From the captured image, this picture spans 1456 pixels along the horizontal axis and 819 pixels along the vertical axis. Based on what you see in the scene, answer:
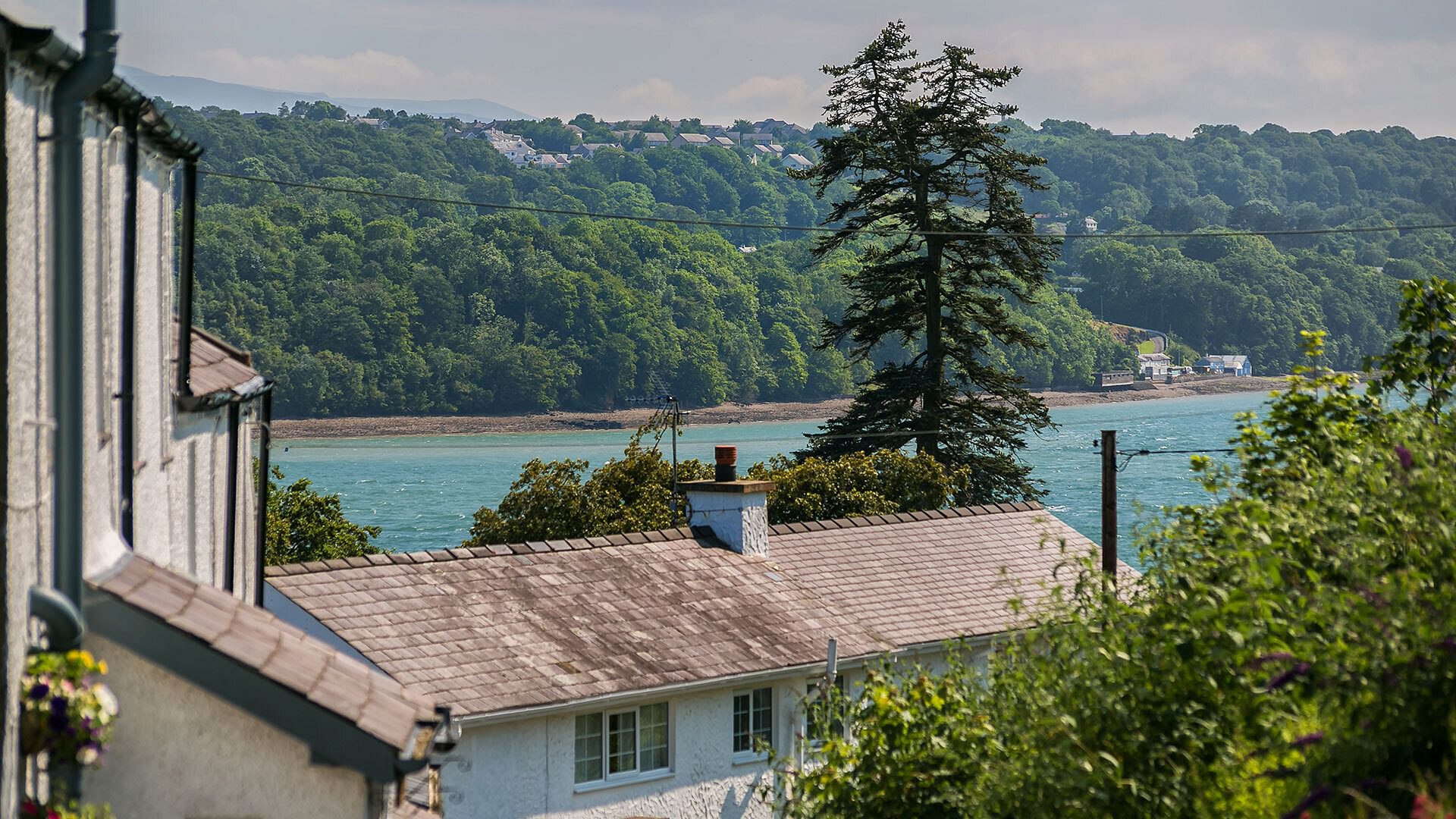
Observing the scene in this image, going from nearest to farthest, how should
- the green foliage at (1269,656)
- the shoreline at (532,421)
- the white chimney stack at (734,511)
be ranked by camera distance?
the green foliage at (1269,656) < the white chimney stack at (734,511) < the shoreline at (532,421)

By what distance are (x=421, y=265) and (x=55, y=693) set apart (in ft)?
411

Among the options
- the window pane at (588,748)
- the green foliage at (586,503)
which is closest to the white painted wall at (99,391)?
the window pane at (588,748)

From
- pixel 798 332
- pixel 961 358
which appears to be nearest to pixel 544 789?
pixel 961 358

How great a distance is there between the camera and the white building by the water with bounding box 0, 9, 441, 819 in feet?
19.5

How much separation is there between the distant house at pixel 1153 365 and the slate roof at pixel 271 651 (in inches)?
5925

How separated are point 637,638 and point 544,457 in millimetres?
89357

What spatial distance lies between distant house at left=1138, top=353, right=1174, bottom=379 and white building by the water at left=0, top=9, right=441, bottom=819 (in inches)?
5924

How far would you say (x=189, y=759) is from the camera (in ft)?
22.1

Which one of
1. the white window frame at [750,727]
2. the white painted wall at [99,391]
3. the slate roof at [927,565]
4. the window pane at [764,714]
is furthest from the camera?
the slate roof at [927,565]

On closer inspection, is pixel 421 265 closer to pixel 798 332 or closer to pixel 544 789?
pixel 798 332

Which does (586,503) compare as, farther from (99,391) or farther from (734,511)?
(99,391)

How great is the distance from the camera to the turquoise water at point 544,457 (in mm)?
79125

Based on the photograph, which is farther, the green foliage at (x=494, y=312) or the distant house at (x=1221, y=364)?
the distant house at (x=1221, y=364)

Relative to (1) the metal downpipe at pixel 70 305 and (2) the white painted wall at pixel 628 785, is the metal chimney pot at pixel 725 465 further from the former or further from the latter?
(1) the metal downpipe at pixel 70 305
